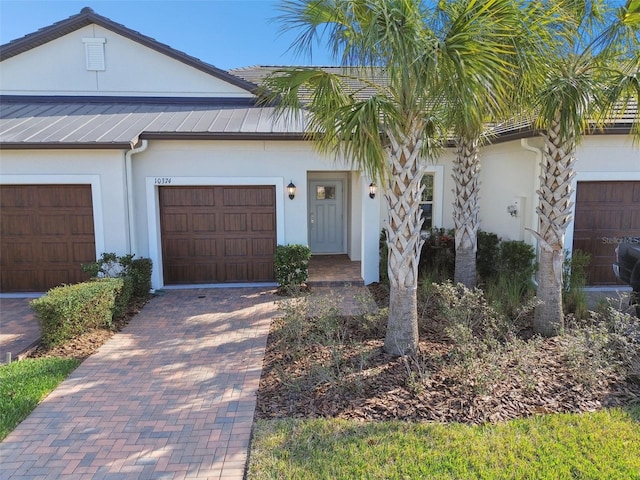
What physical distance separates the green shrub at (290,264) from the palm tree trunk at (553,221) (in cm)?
494

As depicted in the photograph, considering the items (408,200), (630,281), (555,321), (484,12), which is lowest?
(555,321)

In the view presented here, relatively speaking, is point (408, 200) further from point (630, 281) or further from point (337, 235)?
point (337, 235)

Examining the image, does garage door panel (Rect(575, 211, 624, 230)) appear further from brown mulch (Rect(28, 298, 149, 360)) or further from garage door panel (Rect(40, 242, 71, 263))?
garage door panel (Rect(40, 242, 71, 263))

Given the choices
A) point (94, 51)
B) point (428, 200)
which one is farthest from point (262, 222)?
point (94, 51)

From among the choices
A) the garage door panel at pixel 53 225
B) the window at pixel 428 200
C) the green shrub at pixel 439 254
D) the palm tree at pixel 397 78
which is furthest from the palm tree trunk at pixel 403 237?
the garage door panel at pixel 53 225

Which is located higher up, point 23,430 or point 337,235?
point 337,235

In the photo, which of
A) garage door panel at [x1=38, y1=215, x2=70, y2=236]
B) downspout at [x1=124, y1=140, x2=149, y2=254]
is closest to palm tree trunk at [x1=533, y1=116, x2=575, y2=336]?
downspout at [x1=124, y1=140, x2=149, y2=254]

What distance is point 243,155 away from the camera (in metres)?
9.36

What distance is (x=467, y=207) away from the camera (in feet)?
25.2

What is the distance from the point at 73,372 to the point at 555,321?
7083 mm

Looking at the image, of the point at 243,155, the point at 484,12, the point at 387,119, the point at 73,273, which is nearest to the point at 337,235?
the point at 243,155

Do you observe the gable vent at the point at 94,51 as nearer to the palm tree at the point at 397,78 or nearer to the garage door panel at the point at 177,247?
the garage door panel at the point at 177,247

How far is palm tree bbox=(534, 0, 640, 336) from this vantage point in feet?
17.2

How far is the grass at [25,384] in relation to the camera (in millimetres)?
4270
